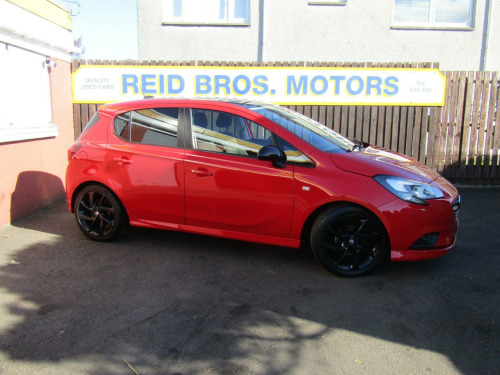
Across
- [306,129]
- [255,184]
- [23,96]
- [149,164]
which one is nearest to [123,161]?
[149,164]

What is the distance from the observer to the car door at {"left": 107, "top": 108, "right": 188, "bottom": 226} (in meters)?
4.98

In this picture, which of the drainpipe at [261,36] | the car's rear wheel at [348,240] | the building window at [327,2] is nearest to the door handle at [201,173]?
the car's rear wheel at [348,240]

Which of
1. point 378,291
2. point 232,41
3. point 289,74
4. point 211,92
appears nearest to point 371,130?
point 289,74

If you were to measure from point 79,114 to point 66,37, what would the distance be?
4.70 feet

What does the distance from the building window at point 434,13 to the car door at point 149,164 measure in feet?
27.1

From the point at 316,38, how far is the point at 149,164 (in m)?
7.38

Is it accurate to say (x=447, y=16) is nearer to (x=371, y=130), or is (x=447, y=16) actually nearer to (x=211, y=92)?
(x=371, y=130)

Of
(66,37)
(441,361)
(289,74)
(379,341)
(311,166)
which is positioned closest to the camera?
(441,361)

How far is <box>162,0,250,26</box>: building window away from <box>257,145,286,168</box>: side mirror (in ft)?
24.9

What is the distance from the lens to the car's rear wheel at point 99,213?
532cm

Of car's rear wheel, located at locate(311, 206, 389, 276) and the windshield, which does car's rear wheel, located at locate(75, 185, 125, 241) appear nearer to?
the windshield

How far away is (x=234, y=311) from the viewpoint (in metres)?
3.77

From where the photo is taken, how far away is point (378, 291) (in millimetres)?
4164

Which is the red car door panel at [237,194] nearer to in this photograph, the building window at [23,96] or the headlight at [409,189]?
the headlight at [409,189]
